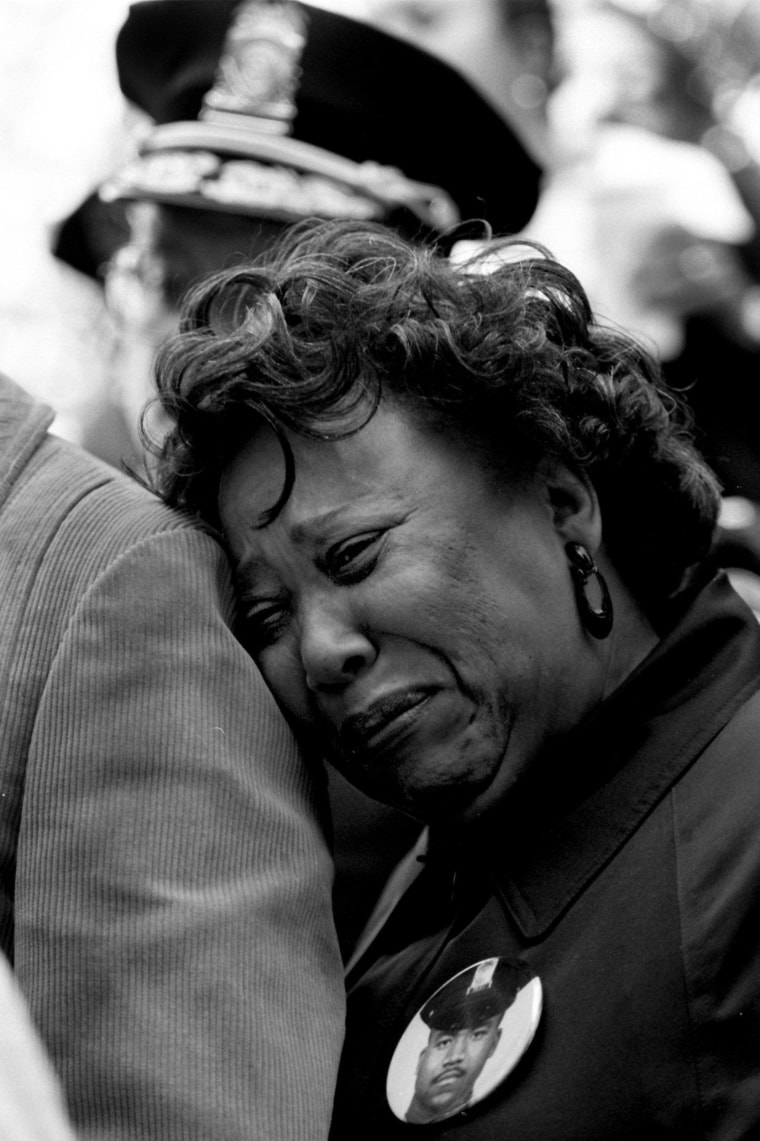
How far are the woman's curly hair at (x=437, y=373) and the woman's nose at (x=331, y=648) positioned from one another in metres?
0.17

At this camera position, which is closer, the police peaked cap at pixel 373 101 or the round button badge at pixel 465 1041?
the round button badge at pixel 465 1041

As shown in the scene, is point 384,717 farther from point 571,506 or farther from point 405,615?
point 571,506

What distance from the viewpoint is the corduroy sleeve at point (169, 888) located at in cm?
160

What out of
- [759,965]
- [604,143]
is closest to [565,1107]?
[759,965]

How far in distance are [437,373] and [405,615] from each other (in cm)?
34

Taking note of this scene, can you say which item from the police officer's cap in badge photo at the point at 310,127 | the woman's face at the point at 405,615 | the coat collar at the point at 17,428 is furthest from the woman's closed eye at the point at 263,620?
the police officer's cap in badge photo at the point at 310,127

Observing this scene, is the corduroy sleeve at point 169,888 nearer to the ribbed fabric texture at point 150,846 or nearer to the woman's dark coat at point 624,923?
the ribbed fabric texture at point 150,846

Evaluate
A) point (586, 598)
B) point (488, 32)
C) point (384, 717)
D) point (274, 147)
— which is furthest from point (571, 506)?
point (488, 32)

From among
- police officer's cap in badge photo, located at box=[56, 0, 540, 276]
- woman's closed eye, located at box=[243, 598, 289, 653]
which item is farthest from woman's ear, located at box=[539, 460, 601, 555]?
police officer's cap in badge photo, located at box=[56, 0, 540, 276]

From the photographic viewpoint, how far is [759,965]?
178cm

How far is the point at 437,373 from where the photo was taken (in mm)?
Answer: 2193

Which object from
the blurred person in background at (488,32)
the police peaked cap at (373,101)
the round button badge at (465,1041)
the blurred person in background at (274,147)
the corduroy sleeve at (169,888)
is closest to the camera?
the corduroy sleeve at (169,888)

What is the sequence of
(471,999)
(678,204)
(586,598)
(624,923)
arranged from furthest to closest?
(678,204), (586,598), (471,999), (624,923)

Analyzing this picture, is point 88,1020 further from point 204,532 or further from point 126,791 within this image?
point 204,532
